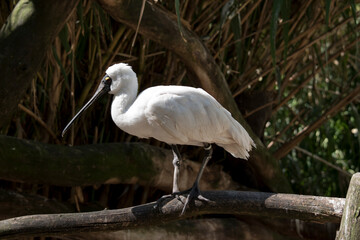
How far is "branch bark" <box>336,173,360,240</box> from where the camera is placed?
5.83 ft

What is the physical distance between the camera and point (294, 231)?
3.79m

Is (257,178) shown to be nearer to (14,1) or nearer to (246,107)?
(246,107)

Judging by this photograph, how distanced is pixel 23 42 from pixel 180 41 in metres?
0.76

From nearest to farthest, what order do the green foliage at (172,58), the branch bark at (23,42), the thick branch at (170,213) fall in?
the thick branch at (170,213) < the branch bark at (23,42) < the green foliage at (172,58)

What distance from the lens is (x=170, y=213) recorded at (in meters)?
2.45

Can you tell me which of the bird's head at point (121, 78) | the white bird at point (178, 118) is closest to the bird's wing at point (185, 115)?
the white bird at point (178, 118)

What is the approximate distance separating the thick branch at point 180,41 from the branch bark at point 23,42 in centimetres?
24

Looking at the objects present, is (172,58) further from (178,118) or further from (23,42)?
(23,42)

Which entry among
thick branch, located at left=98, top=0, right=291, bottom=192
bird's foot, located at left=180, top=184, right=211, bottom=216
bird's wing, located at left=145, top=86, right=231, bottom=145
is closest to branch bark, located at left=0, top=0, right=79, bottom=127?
thick branch, located at left=98, top=0, right=291, bottom=192

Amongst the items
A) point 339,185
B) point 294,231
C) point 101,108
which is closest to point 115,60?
point 101,108

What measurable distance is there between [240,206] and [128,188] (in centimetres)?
158

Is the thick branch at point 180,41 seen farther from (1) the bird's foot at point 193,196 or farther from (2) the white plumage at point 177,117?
(1) the bird's foot at point 193,196

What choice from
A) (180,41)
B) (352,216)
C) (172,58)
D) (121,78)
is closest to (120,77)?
(121,78)

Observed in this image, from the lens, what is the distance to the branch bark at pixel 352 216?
1.78 meters
